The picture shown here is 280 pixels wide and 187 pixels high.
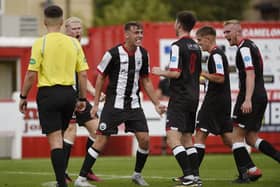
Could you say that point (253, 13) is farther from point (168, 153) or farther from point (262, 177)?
point (262, 177)

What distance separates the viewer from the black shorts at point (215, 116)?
1436 centimetres

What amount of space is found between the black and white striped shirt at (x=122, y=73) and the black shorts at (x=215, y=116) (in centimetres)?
101

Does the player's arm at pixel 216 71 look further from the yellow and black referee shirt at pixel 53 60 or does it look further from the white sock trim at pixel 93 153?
the yellow and black referee shirt at pixel 53 60

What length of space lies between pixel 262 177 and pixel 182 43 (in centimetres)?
287

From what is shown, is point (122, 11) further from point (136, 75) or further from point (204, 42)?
point (136, 75)

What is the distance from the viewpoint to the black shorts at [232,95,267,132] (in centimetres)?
1454

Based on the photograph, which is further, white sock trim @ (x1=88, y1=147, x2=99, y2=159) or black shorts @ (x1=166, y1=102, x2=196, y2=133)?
white sock trim @ (x1=88, y1=147, x2=99, y2=159)

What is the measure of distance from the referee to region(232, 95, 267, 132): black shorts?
291 centimetres

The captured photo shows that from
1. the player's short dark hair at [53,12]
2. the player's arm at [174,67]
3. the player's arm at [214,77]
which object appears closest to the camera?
the player's short dark hair at [53,12]

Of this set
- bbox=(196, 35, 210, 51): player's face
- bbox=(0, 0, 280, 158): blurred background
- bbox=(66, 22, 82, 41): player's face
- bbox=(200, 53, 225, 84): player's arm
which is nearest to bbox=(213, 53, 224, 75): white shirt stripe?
bbox=(200, 53, 225, 84): player's arm

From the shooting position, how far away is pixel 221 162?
19.2 metres

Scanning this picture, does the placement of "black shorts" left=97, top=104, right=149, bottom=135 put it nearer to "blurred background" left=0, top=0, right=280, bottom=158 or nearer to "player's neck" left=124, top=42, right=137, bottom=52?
"player's neck" left=124, top=42, right=137, bottom=52

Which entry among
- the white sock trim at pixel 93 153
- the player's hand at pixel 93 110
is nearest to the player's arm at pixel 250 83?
the player's hand at pixel 93 110

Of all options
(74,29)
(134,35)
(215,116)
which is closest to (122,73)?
(134,35)
